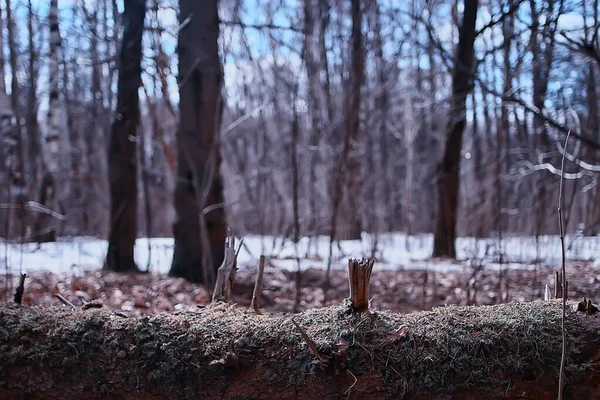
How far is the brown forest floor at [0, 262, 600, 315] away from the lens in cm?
590

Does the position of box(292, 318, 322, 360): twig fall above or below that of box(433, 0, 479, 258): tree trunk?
below

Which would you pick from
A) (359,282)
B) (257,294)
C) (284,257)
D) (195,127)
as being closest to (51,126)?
(195,127)

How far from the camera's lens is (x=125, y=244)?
29.5 feet

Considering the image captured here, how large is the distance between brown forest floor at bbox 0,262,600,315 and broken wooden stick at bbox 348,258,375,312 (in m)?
2.91

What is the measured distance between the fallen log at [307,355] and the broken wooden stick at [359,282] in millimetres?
61

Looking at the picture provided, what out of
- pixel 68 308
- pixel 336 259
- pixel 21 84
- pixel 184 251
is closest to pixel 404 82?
pixel 21 84

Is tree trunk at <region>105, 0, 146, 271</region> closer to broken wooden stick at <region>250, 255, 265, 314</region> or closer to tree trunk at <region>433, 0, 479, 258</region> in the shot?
tree trunk at <region>433, 0, 479, 258</region>

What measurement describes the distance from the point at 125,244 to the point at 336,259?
10.9 ft

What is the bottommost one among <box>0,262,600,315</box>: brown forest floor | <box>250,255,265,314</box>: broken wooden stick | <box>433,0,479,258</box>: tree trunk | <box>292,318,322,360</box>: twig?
<box>0,262,600,315</box>: brown forest floor

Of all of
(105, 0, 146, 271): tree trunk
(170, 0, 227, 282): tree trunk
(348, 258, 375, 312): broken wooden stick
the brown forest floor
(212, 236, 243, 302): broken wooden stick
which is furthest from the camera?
(105, 0, 146, 271): tree trunk

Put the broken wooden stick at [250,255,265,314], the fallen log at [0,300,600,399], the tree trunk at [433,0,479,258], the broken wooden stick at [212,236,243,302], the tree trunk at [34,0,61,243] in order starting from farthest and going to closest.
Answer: the tree trunk at [34,0,61,243]
the tree trunk at [433,0,479,258]
the broken wooden stick at [212,236,243,302]
the broken wooden stick at [250,255,265,314]
the fallen log at [0,300,600,399]

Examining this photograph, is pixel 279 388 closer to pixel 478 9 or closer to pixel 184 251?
pixel 184 251

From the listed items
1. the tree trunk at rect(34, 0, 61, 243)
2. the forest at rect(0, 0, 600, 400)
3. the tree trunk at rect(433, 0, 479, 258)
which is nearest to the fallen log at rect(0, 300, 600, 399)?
the forest at rect(0, 0, 600, 400)

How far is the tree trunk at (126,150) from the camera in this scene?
29.1 feet
